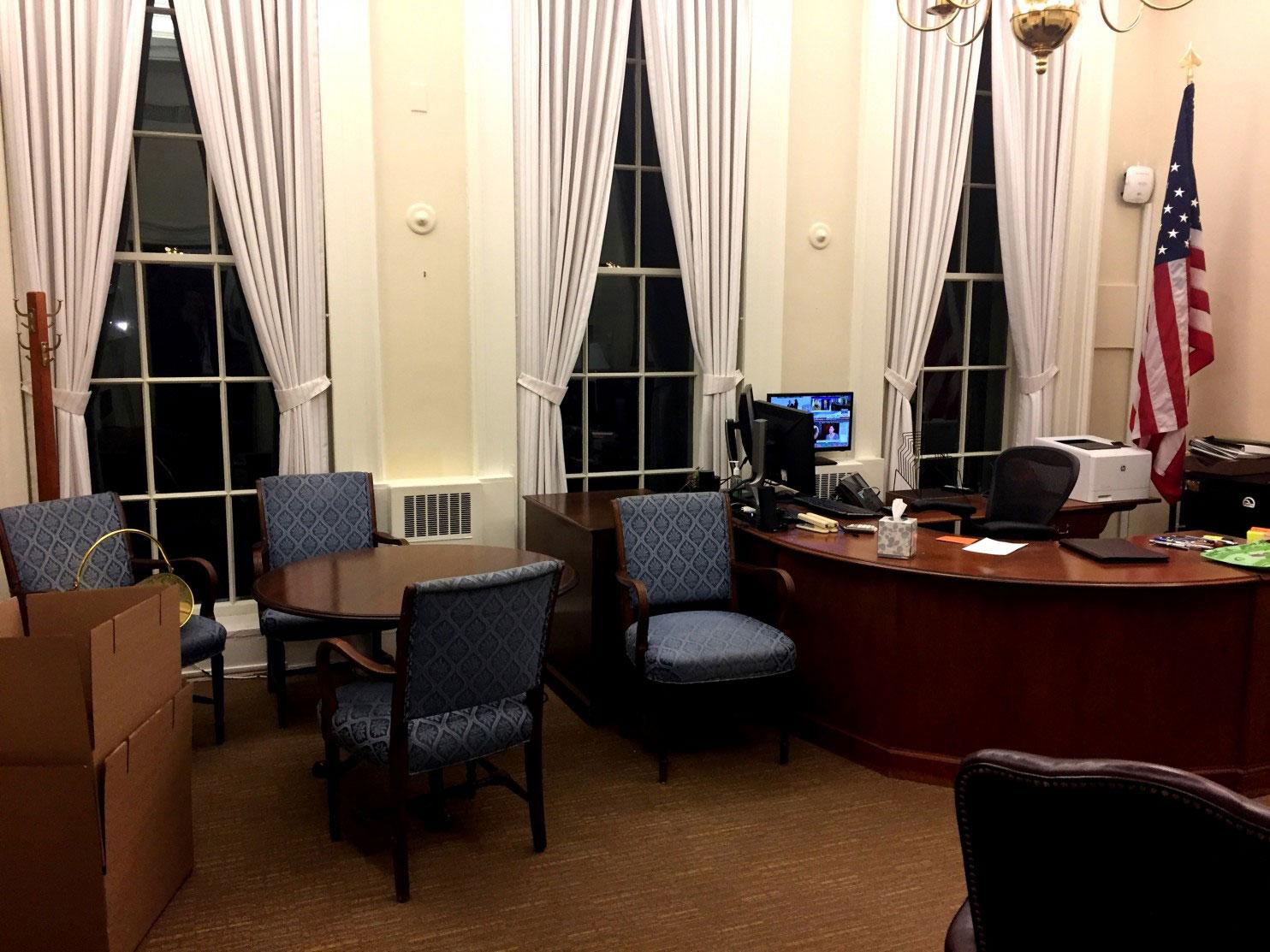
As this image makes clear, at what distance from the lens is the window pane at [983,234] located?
5848mm

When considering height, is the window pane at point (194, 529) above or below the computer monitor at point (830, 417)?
below

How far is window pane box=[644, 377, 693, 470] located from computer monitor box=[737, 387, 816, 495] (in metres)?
0.80

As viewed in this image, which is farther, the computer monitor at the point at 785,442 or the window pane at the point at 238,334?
the window pane at the point at 238,334

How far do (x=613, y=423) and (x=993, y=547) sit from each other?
2.12 metres

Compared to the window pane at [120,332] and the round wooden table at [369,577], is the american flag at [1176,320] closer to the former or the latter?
the round wooden table at [369,577]

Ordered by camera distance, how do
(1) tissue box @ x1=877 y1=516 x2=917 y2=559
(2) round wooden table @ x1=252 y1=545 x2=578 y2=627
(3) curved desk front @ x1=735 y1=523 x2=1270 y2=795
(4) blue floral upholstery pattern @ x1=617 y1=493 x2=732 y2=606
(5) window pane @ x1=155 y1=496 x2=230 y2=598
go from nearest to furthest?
(2) round wooden table @ x1=252 y1=545 x2=578 y2=627, (3) curved desk front @ x1=735 y1=523 x2=1270 y2=795, (1) tissue box @ x1=877 y1=516 x2=917 y2=559, (4) blue floral upholstery pattern @ x1=617 y1=493 x2=732 y2=606, (5) window pane @ x1=155 y1=496 x2=230 y2=598

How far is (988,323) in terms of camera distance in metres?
5.97

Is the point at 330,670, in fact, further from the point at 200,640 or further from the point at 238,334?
the point at 238,334

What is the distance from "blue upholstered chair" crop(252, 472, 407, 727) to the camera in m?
4.05

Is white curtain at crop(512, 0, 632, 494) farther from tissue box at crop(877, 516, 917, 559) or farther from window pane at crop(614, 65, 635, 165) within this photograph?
tissue box at crop(877, 516, 917, 559)

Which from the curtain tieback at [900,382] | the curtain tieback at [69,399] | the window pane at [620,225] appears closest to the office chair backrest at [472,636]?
the curtain tieback at [69,399]

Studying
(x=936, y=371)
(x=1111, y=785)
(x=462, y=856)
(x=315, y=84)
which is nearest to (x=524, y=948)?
(x=462, y=856)

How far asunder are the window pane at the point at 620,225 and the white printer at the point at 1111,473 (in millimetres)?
2409

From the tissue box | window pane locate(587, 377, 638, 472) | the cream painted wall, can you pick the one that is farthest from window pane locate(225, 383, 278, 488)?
the tissue box
